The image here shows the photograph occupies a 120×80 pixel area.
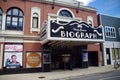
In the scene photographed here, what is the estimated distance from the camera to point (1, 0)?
1814 centimetres

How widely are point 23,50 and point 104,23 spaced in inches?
622

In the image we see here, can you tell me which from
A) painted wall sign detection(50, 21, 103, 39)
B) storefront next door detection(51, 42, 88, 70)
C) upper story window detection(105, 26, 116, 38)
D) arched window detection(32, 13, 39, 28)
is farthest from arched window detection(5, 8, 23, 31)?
upper story window detection(105, 26, 116, 38)

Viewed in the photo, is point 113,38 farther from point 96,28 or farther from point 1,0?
point 1,0

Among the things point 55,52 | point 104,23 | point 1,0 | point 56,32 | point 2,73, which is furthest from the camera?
point 104,23

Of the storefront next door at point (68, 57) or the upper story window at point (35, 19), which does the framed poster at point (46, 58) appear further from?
the upper story window at point (35, 19)

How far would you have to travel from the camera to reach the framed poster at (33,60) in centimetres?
1843

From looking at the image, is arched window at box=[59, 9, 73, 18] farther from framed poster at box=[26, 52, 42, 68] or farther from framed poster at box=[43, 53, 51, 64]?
framed poster at box=[26, 52, 42, 68]

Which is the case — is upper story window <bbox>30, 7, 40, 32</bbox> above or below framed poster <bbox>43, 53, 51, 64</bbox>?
above

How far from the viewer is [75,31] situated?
16.5m

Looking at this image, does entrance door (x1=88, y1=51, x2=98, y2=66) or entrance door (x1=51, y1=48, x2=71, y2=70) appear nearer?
entrance door (x1=51, y1=48, x2=71, y2=70)

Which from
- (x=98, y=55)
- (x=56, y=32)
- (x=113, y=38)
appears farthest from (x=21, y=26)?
(x=113, y=38)

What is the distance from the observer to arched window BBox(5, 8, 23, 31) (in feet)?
60.4

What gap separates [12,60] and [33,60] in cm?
268

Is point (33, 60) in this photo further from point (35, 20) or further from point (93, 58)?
point (93, 58)
